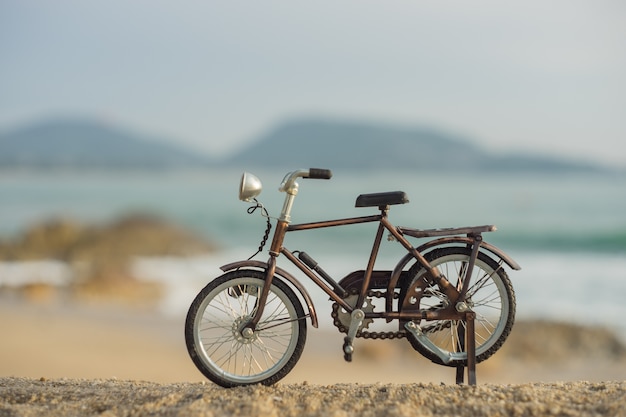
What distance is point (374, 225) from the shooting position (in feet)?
110

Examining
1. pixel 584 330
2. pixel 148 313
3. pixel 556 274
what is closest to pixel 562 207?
pixel 556 274

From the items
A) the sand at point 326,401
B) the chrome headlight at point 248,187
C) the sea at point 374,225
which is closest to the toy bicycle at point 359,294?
the chrome headlight at point 248,187

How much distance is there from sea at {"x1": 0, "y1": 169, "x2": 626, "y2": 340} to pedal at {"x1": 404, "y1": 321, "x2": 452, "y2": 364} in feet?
20.9

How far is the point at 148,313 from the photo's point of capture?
50.3ft

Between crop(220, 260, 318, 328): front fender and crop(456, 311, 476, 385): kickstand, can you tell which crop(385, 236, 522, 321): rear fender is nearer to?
crop(456, 311, 476, 385): kickstand

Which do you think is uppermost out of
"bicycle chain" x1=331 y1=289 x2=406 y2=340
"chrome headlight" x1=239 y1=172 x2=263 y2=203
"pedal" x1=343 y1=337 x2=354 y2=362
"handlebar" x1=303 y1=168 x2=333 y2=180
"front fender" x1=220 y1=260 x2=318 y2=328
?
"handlebar" x1=303 y1=168 x2=333 y2=180

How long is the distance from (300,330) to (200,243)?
22.2 meters

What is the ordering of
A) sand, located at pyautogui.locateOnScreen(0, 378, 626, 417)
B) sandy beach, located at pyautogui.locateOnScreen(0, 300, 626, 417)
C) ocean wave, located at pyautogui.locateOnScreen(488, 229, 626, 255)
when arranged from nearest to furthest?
1. sand, located at pyautogui.locateOnScreen(0, 378, 626, 417)
2. sandy beach, located at pyautogui.locateOnScreen(0, 300, 626, 417)
3. ocean wave, located at pyautogui.locateOnScreen(488, 229, 626, 255)

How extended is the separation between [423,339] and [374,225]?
27.9 m

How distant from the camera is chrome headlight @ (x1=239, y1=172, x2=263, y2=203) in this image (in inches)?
215

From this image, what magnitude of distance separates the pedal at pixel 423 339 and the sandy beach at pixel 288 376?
22cm

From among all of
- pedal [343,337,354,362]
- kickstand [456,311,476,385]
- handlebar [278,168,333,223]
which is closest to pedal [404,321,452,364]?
kickstand [456,311,476,385]

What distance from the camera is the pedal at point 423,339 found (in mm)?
5707

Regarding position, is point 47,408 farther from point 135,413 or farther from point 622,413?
point 622,413
